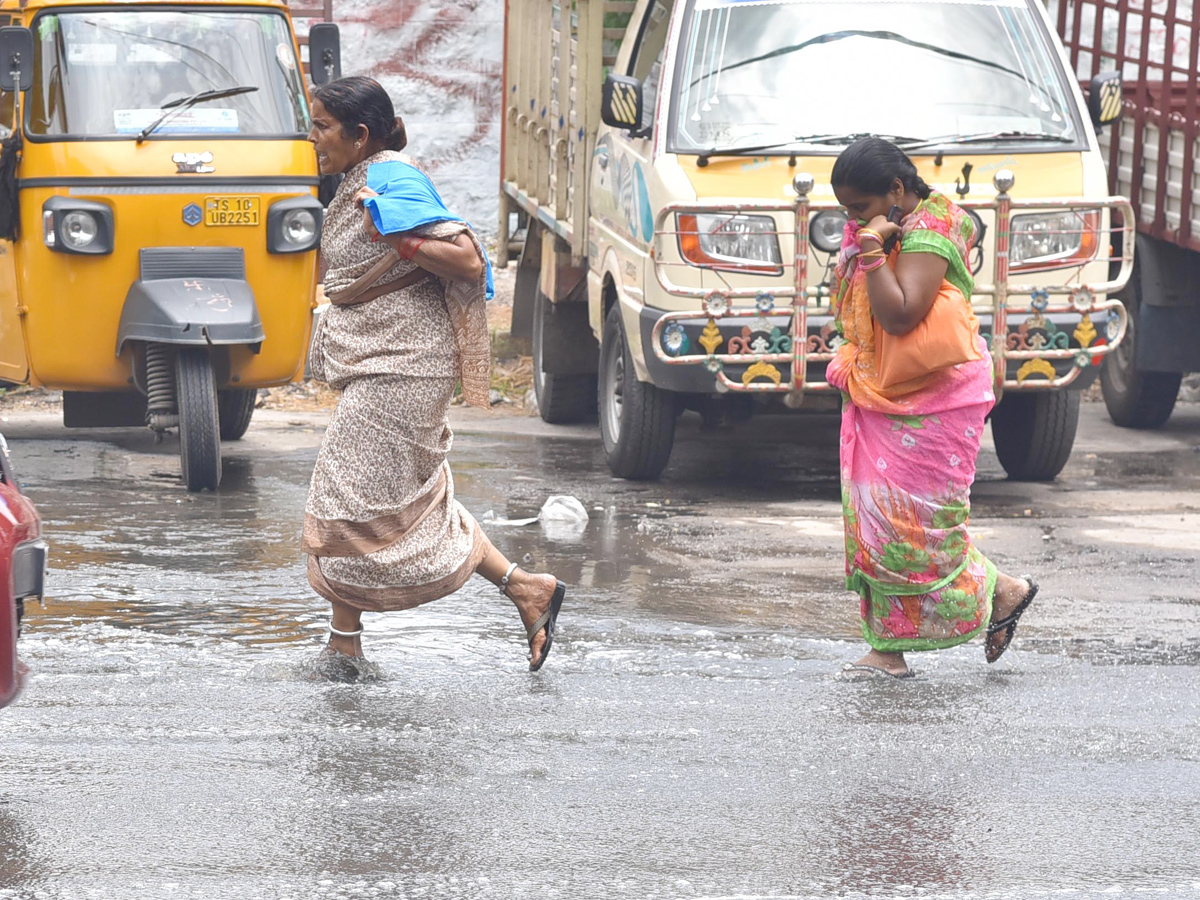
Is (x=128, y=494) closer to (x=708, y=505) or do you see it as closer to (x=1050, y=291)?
(x=708, y=505)

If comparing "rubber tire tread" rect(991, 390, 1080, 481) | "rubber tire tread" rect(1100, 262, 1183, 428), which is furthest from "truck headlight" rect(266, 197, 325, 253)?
"rubber tire tread" rect(1100, 262, 1183, 428)

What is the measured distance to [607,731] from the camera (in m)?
4.80

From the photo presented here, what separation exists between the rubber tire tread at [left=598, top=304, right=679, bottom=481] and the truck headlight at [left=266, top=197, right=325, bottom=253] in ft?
4.81

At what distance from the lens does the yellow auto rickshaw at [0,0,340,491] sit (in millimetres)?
8406

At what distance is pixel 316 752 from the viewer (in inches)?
180

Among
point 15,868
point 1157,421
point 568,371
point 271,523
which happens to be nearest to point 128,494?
point 271,523

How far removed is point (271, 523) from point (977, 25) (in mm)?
3965

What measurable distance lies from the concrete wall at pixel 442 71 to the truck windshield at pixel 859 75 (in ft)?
18.5

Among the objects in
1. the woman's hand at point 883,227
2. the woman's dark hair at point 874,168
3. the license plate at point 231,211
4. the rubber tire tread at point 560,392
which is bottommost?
the rubber tire tread at point 560,392

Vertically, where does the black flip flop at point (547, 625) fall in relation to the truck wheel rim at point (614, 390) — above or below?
above

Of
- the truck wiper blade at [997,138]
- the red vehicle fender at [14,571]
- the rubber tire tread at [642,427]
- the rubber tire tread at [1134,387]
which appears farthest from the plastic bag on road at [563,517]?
the rubber tire tread at [1134,387]

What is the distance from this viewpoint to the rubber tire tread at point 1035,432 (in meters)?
8.99

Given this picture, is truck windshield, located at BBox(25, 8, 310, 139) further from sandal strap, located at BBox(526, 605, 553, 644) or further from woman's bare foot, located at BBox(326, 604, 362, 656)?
sandal strap, located at BBox(526, 605, 553, 644)

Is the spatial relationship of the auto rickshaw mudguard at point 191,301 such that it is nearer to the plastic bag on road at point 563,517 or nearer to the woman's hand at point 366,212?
the plastic bag on road at point 563,517
